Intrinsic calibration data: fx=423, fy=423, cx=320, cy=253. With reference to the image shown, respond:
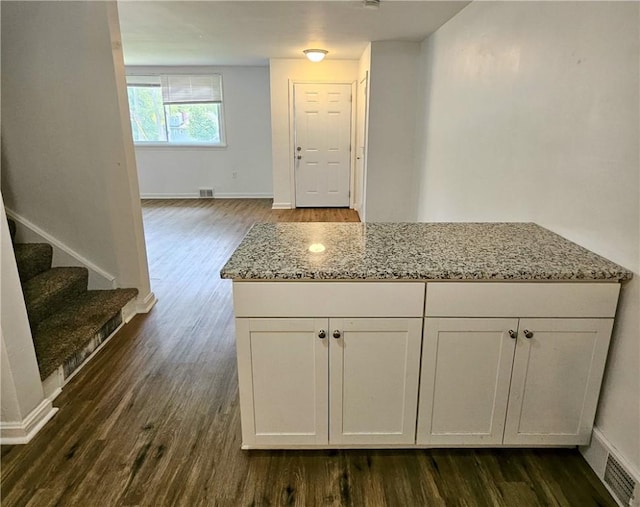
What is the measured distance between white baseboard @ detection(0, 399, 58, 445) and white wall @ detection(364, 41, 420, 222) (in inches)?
160

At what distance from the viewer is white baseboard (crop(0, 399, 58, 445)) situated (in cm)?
182

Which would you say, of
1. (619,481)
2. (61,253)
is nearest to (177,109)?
(61,253)

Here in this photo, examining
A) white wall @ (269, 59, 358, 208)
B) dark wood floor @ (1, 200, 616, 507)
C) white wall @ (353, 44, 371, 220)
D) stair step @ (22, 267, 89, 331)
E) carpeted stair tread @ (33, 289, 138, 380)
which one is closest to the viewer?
dark wood floor @ (1, 200, 616, 507)

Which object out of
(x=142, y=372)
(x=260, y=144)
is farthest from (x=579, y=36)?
(x=260, y=144)

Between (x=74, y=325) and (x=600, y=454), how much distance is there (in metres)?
2.76

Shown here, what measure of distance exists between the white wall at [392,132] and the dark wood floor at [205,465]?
11.2 ft

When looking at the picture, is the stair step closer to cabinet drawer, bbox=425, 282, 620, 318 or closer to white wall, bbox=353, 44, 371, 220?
cabinet drawer, bbox=425, 282, 620, 318

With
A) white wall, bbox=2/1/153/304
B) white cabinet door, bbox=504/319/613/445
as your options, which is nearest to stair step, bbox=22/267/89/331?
white wall, bbox=2/1/153/304

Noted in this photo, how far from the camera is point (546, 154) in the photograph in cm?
193

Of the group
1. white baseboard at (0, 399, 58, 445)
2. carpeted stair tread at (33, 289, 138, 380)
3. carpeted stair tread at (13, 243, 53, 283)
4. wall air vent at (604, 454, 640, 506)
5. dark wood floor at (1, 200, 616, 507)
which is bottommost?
dark wood floor at (1, 200, 616, 507)

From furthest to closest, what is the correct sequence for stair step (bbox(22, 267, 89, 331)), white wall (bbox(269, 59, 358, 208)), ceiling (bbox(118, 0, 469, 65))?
white wall (bbox(269, 59, 358, 208)) < ceiling (bbox(118, 0, 469, 65)) < stair step (bbox(22, 267, 89, 331))

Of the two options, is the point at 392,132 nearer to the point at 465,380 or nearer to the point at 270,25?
the point at 270,25

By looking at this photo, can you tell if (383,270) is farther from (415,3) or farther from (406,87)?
(406,87)

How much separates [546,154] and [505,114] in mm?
570
